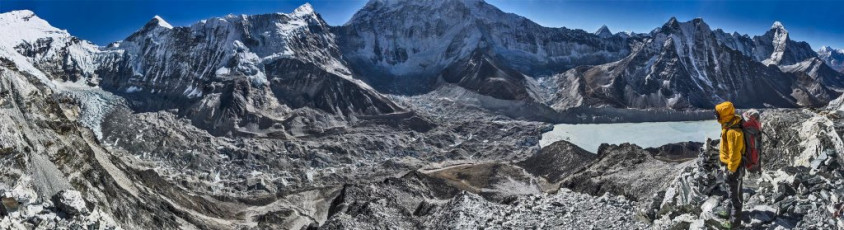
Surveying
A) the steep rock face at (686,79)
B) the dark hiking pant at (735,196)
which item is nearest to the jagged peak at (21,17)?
the steep rock face at (686,79)

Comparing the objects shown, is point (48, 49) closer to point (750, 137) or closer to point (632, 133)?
point (632, 133)

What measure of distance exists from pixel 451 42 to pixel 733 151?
6259 inches

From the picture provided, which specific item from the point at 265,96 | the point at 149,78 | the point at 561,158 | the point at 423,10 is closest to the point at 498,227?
the point at 561,158

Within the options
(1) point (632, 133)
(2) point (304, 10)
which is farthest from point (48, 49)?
(1) point (632, 133)

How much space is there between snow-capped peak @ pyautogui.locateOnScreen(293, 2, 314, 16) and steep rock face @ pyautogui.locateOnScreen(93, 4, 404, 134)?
5.57m

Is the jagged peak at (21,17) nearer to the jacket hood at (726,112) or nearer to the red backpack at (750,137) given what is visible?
the jacket hood at (726,112)

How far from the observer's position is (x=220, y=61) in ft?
457

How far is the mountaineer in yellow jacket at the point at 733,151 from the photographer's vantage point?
42.0 ft

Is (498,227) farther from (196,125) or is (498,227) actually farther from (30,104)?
(196,125)

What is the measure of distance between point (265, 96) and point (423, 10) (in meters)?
66.3

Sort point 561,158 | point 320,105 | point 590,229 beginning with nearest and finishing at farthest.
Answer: point 590,229, point 561,158, point 320,105

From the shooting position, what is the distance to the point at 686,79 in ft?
454

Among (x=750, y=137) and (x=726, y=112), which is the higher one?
(x=726, y=112)

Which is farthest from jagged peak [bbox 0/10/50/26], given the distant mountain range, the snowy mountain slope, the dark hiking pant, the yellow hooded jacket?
the dark hiking pant
